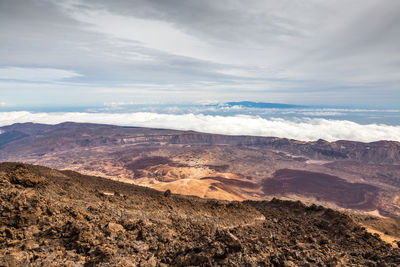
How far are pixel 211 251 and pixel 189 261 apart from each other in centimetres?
85

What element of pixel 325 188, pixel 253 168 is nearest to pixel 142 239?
pixel 325 188

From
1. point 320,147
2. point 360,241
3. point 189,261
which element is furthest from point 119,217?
point 320,147

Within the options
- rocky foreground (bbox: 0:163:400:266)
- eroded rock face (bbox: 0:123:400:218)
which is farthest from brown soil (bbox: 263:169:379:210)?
rocky foreground (bbox: 0:163:400:266)

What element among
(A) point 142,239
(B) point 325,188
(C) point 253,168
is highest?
(A) point 142,239

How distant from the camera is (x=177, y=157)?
138250mm

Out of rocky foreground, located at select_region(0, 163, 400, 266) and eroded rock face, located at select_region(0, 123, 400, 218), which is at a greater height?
rocky foreground, located at select_region(0, 163, 400, 266)

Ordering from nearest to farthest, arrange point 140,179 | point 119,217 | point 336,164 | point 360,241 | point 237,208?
point 119,217, point 360,241, point 237,208, point 140,179, point 336,164

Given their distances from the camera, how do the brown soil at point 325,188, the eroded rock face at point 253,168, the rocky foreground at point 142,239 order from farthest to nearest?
the brown soil at point 325,188 → the eroded rock face at point 253,168 → the rocky foreground at point 142,239

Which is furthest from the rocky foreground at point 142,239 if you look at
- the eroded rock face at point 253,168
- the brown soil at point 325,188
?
the brown soil at point 325,188

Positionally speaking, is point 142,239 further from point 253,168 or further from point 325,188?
point 253,168

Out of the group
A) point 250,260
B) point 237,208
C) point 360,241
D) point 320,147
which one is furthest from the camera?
point 320,147

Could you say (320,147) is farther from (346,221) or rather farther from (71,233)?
(71,233)

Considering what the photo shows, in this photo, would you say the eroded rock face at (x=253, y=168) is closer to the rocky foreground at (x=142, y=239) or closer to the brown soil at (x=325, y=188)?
the brown soil at (x=325, y=188)

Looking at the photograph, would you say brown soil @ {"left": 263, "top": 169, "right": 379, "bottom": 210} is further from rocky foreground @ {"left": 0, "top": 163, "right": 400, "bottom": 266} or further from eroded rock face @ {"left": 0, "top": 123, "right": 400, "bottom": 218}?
rocky foreground @ {"left": 0, "top": 163, "right": 400, "bottom": 266}
